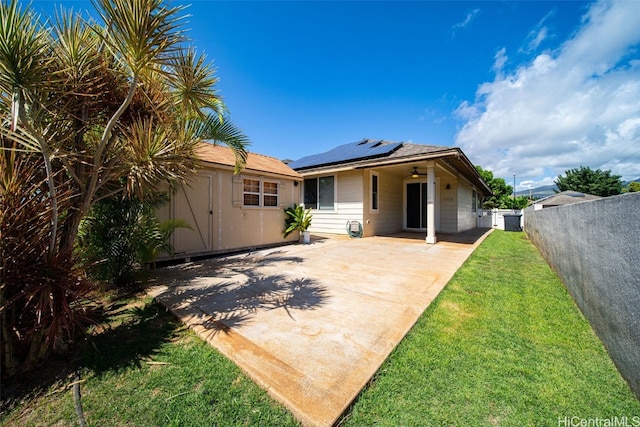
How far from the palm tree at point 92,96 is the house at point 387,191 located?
712cm

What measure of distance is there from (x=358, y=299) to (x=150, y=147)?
11.0 ft

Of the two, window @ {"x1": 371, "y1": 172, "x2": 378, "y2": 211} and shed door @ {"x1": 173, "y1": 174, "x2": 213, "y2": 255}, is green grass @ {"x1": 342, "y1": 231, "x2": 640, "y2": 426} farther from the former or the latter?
window @ {"x1": 371, "y1": 172, "x2": 378, "y2": 211}

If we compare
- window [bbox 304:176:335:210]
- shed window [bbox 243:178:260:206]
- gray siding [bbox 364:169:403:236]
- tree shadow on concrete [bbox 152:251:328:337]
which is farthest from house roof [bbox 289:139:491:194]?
tree shadow on concrete [bbox 152:251:328:337]

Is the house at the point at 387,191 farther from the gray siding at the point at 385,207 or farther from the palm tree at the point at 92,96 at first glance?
the palm tree at the point at 92,96

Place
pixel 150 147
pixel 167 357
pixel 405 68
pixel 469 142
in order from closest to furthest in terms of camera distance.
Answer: pixel 167 357, pixel 150 147, pixel 405 68, pixel 469 142

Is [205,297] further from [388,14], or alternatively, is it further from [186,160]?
[388,14]

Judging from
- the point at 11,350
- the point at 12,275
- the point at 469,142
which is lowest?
the point at 11,350

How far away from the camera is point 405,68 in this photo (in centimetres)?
1092

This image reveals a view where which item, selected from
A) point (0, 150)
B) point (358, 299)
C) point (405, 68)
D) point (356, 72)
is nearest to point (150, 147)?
point (0, 150)

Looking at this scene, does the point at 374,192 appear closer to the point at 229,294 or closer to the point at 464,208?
the point at 464,208

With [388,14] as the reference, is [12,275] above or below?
below

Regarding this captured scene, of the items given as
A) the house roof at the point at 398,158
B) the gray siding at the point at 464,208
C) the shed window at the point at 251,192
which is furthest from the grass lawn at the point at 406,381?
the gray siding at the point at 464,208

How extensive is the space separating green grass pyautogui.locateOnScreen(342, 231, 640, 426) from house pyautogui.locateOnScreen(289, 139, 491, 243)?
5.91m

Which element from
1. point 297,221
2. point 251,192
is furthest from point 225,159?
point 297,221
